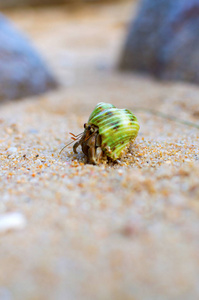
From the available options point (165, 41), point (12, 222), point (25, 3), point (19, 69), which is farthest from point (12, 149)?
point (25, 3)

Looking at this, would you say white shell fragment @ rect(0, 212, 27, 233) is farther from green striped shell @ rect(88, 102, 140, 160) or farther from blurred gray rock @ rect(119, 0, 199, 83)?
blurred gray rock @ rect(119, 0, 199, 83)

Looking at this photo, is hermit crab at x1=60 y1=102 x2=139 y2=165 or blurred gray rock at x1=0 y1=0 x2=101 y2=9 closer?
hermit crab at x1=60 y1=102 x2=139 y2=165

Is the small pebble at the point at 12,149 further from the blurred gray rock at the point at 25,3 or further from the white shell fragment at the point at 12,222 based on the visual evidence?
the blurred gray rock at the point at 25,3

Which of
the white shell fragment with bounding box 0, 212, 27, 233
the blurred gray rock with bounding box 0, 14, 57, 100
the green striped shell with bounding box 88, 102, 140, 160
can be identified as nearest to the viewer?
the white shell fragment with bounding box 0, 212, 27, 233

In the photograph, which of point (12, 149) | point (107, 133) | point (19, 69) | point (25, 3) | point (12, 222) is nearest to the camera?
point (12, 222)

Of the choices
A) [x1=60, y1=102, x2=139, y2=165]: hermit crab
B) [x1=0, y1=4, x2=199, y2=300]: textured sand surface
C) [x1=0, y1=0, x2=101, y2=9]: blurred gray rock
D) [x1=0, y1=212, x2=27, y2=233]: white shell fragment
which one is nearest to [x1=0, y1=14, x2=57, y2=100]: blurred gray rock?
[x1=0, y1=4, x2=199, y2=300]: textured sand surface

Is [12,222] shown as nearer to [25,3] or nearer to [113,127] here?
[113,127]

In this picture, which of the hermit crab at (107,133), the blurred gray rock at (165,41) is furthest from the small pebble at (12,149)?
the blurred gray rock at (165,41)

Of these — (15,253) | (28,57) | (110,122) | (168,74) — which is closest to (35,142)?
(110,122)
